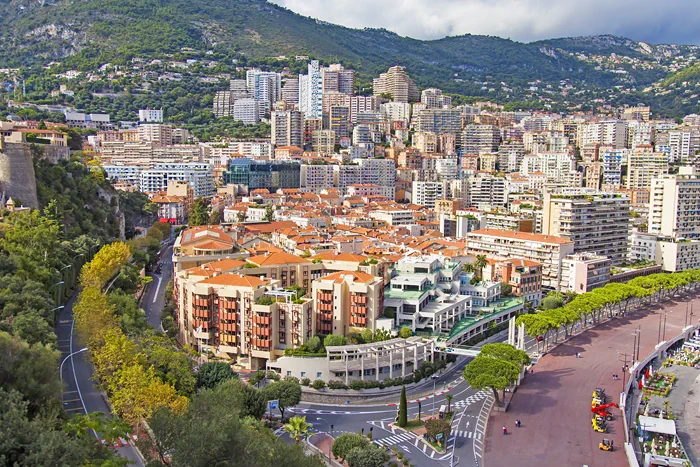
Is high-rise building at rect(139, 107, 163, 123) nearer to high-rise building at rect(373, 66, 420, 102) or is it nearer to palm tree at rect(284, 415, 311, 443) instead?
high-rise building at rect(373, 66, 420, 102)

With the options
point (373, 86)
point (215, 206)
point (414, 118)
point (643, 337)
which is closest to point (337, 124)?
point (414, 118)

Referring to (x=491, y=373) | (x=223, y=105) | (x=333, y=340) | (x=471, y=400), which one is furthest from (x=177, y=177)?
(x=491, y=373)

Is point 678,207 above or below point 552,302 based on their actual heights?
above

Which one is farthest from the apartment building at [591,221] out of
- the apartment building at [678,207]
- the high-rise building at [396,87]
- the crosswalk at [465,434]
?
the high-rise building at [396,87]

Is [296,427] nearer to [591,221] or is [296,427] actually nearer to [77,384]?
[77,384]

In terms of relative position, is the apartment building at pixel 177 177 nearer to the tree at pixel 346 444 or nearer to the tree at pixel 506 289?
the tree at pixel 506 289

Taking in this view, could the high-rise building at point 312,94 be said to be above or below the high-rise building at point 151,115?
above
